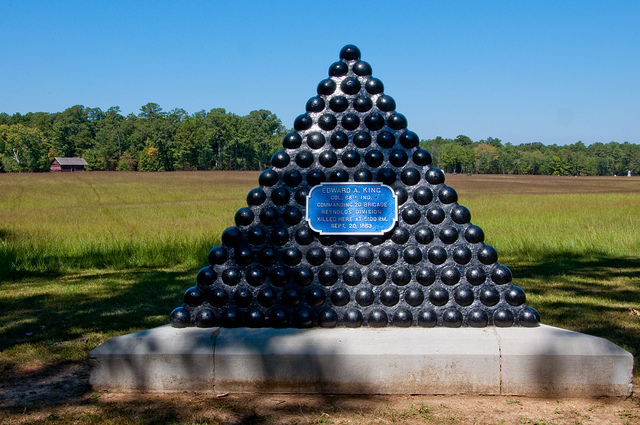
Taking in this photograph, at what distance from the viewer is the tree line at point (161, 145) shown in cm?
10194

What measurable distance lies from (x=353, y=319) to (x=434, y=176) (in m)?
1.57

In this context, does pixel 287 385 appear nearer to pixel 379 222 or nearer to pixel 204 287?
pixel 204 287

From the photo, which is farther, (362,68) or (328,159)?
(362,68)

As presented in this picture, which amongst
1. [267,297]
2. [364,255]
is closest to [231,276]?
[267,297]

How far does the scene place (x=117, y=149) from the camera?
359ft

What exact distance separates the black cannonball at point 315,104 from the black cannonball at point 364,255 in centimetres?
146

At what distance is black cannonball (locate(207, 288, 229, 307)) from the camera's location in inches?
201

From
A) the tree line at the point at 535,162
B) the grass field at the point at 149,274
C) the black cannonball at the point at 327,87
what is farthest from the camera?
the tree line at the point at 535,162

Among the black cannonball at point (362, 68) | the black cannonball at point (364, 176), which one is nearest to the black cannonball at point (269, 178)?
the black cannonball at point (364, 176)

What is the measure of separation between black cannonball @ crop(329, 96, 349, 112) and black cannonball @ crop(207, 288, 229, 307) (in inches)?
81.6

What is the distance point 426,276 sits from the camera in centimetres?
509

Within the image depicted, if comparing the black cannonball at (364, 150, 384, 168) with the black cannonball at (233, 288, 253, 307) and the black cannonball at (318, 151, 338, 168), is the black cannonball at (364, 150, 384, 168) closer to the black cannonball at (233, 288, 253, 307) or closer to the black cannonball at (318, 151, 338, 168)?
the black cannonball at (318, 151, 338, 168)

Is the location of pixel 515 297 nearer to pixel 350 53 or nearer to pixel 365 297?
pixel 365 297

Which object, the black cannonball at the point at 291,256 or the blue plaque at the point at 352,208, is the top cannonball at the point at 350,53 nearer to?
the blue plaque at the point at 352,208
